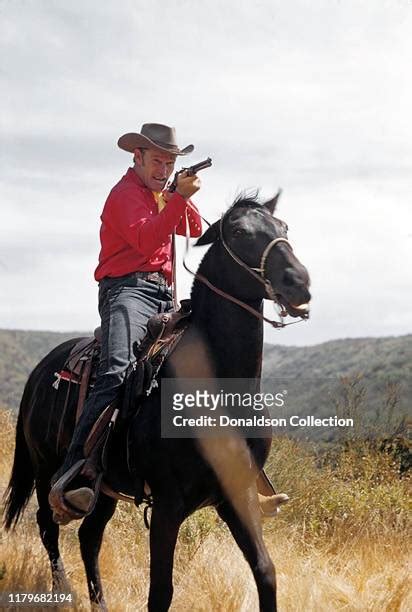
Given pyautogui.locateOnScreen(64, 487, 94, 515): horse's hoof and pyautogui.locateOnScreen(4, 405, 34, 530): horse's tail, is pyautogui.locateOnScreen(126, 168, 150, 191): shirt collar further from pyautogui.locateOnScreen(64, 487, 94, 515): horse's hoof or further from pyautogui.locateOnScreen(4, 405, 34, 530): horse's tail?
pyautogui.locateOnScreen(4, 405, 34, 530): horse's tail

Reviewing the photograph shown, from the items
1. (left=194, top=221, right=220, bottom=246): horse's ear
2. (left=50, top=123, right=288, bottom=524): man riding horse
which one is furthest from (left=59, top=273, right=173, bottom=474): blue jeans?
(left=194, top=221, right=220, bottom=246): horse's ear

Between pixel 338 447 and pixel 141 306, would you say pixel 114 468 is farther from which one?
pixel 338 447

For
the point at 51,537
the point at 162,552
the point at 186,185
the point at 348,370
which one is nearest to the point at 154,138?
the point at 186,185

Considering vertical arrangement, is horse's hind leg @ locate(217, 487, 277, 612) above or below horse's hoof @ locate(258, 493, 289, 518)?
below

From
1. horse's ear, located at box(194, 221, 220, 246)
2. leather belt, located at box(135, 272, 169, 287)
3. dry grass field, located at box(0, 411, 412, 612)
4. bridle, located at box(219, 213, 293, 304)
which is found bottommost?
dry grass field, located at box(0, 411, 412, 612)

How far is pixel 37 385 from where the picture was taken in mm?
7305

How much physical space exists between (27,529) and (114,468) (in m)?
3.19

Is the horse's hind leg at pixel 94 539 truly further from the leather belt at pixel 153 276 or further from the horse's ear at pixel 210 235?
the horse's ear at pixel 210 235

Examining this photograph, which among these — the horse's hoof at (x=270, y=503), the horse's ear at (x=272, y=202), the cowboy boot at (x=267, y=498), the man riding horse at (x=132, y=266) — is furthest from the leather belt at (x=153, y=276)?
the horse's hoof at (x=270, y=503)

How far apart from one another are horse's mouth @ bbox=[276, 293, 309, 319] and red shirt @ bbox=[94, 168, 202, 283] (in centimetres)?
97

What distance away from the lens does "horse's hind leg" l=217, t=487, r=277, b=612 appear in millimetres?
5074

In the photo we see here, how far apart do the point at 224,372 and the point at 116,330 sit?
2.91 feet

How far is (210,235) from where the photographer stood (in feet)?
18.3

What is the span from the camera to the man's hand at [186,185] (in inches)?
208
